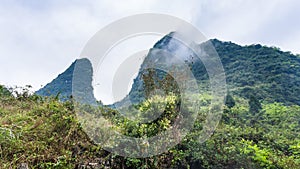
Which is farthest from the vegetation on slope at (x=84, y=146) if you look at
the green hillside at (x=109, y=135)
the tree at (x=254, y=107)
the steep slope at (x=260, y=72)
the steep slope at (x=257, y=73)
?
the tree at (x=254, y=107)

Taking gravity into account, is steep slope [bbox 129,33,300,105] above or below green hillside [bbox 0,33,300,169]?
above

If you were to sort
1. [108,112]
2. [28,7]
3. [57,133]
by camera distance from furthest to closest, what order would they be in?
[28,7], [108,112], [57,133]

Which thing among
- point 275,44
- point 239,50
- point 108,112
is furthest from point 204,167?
point 275,44

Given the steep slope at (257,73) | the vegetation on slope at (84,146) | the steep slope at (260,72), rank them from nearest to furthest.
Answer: the vegetation on slope at (84,146) < the steep slope at (257,73) < the steep slope at (260,72)

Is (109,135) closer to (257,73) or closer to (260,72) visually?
(257,73)

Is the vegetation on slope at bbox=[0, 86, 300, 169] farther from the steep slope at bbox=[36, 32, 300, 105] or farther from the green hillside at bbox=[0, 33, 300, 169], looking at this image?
the steep slope at bbox=[36, 32, 300, 105]

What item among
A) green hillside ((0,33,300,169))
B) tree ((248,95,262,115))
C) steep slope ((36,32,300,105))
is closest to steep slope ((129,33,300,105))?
steep slope ((36,32,300,105))

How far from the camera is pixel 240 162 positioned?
13.7 feet

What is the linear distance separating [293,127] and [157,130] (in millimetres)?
7815

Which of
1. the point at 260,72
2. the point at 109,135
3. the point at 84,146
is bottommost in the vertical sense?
the point at 84,146

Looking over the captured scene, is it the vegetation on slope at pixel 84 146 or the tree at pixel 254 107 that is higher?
the tree at pixel 254 107

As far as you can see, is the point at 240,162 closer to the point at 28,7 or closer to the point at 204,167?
the point at 204,167

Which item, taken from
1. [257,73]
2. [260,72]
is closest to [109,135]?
[257,73]

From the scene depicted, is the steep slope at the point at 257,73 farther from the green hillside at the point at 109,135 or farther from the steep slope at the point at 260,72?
the green hillside at the point at 109,135
